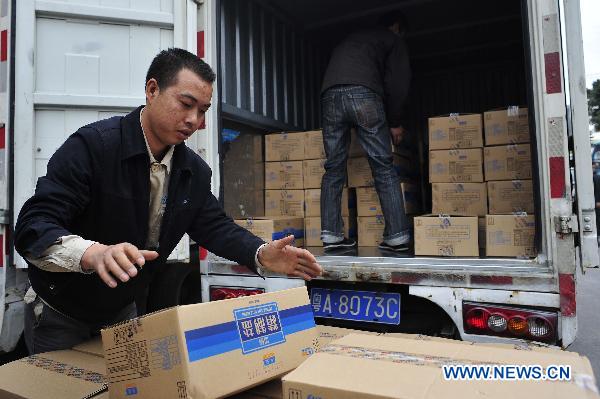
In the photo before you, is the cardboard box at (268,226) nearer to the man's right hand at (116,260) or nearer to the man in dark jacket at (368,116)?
the man in dark jacket at (368,116)

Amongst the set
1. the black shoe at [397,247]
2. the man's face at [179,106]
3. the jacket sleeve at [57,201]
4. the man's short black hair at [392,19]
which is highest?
the man's short black hair at [392,19]

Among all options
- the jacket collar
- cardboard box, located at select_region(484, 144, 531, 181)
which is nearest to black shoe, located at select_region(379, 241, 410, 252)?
cardboard box, located at select_region(484, 144, 531, 181)

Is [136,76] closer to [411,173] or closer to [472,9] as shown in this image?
[411,173]

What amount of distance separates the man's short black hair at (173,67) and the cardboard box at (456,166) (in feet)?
6.16

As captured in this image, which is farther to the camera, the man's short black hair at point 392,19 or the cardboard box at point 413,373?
the man's short black hair at point 392,19

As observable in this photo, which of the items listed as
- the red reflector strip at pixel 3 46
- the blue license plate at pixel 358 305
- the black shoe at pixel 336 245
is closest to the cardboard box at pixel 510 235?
the blue license plate at pixel 358 305

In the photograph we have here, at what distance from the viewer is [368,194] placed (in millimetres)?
3414

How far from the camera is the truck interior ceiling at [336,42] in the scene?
3.59 metres

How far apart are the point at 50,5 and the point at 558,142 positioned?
2.64 metres

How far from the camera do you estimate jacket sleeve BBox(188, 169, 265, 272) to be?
1.97 metres

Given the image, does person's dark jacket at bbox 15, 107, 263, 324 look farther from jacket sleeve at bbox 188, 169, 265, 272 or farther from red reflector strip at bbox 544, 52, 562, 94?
red reflector strip at bbox 544, 52, 562, 94

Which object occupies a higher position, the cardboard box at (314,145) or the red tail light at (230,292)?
the cardboard box at (314,145)

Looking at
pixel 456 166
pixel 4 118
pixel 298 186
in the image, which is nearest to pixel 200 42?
pixel 4 118

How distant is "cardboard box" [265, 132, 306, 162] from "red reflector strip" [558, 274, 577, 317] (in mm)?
2189
